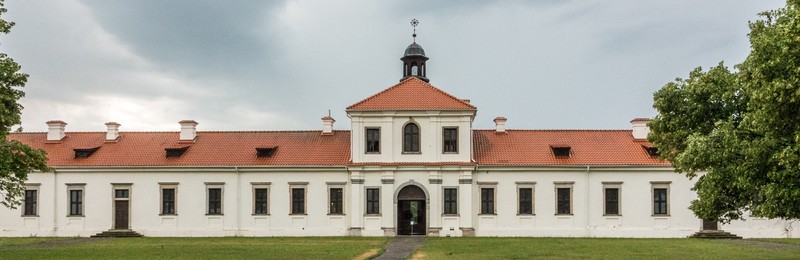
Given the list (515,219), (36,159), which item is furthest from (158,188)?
(515,219)

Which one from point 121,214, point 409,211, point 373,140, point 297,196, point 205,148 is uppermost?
point 373,140

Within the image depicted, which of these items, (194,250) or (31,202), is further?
(31,202)

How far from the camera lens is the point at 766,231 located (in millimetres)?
41344

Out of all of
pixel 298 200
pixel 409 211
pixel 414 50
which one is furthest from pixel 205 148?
pixel 414 50

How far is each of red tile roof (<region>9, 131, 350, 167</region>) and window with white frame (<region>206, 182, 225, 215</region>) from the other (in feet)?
3.68

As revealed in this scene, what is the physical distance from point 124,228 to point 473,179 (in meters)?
18.1

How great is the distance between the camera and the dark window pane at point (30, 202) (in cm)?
4325

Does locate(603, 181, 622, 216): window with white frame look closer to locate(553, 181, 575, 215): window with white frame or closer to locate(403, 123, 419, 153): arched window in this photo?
locate(553, 181, 575, 215): window with white frame

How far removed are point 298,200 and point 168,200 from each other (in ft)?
22.2

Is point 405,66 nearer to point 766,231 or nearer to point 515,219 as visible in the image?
point 515,219

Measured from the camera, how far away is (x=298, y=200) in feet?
141

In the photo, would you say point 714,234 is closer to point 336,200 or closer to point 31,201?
point 336,200

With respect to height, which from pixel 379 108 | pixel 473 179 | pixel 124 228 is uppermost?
pixel 379 108

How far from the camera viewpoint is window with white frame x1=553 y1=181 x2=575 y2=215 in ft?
139
